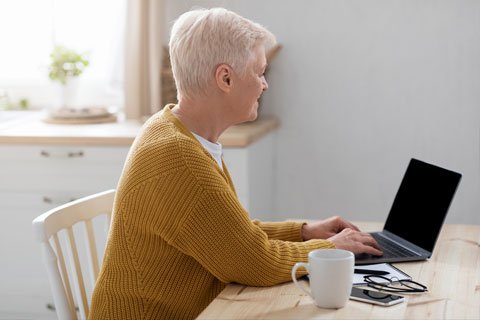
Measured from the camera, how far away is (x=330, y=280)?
1454 mm

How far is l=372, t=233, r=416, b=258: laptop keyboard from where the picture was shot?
1812 mm

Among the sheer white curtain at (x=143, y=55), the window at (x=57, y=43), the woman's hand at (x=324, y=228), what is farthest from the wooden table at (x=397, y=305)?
the window at (x=57, y=43)

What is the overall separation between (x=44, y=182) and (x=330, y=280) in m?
1.90

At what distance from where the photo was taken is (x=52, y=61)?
3523 millimetres

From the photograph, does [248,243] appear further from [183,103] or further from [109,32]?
[109,32]

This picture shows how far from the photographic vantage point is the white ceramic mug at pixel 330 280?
4.78 feet

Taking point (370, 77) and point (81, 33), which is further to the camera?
point (81, 33)

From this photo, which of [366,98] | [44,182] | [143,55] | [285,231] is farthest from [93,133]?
[285,231]

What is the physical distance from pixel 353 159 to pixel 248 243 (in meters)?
1.83

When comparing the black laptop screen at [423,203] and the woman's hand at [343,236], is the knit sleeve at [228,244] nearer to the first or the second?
the woman's hand at [343,236]

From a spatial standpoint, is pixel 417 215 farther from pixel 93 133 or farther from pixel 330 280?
pixel 93 133

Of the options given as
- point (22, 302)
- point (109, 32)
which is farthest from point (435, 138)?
point (22, 302)

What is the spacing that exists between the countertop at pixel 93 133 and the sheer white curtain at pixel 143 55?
96 millimetres

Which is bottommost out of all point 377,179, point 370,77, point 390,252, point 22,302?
point 22,302
